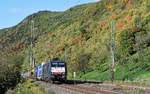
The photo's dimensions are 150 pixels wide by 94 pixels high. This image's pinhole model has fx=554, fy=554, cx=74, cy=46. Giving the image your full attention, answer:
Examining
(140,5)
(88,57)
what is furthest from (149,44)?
(140,5)

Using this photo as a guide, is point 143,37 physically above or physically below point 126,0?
below

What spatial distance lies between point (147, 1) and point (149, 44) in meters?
24.7

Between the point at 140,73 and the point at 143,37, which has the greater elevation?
the point at 143,37

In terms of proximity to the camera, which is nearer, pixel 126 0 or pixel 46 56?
pixel 126 0

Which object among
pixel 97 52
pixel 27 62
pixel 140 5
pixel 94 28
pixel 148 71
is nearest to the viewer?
pixel 148 71

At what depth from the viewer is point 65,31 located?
481 feet

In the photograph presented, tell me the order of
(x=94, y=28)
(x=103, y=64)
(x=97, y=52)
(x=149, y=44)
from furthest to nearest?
(x=94, y=28), (x=97, y=52), (x=103, y=64), (x=149, y=44)

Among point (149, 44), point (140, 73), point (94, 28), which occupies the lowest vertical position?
point (140, 73)

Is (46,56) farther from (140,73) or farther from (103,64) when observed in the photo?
(140,73)

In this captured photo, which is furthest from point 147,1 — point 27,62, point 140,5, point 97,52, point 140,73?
point 27,62

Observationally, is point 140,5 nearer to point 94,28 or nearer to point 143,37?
point 94,28

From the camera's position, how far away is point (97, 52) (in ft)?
341

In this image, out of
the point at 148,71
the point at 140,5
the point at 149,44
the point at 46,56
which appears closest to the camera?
the point at 148,71

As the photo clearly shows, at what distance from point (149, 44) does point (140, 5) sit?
29071mm
